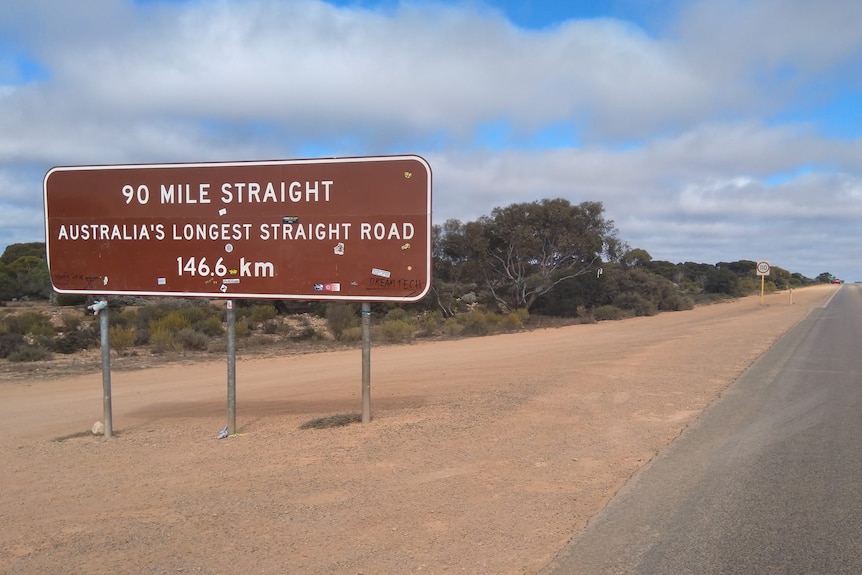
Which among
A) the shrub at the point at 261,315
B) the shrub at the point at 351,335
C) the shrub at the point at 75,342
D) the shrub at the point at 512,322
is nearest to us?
the shrub at the point at 75,342

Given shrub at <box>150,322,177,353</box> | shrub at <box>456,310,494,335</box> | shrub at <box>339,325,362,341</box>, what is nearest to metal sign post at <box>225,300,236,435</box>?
shrub at <box>150,322,177,353</box>

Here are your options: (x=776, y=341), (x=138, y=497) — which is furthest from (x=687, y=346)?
(x=138, y=497)

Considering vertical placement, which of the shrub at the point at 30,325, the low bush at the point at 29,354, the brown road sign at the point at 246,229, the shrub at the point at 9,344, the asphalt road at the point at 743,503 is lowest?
the asphalt road at the point at 743,503

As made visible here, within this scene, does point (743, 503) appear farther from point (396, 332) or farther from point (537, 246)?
point (537, 246)

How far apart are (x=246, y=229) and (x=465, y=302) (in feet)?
130

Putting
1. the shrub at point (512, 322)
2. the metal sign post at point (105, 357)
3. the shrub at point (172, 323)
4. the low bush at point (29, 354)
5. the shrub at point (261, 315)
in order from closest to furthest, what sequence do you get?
the metal sign post at point (105, 357) → the low bush at point (29, 354) → the shrub at point (172, 323) → the shrub at point (261, 315) → the shrub at point (512, 322)

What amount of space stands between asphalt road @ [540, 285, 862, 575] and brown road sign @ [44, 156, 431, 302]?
3818 millimetres

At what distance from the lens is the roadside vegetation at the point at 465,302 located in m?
28.3

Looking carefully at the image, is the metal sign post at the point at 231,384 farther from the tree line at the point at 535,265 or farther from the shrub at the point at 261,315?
the tree line at the point at 535,265

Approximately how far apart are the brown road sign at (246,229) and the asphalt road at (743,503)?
3818 millimetres

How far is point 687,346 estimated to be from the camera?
20719 mm

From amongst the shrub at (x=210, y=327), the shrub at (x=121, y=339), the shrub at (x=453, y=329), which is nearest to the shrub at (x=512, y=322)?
the shrub at (x=453, y=329)

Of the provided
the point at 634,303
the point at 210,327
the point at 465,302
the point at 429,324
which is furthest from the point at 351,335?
the point at 634,303

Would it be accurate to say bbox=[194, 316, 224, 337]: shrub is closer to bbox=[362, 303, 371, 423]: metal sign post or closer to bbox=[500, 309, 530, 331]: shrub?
bbox=[500, 309, 530, 331]: shrub
